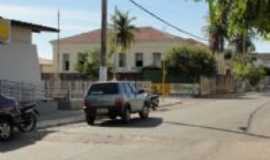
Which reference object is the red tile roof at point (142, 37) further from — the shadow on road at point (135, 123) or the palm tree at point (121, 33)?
the shadow on road at point (135, 123)

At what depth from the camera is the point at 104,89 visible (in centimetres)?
2634

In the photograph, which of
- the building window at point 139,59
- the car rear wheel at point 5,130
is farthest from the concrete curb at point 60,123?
the building window at point 139,59

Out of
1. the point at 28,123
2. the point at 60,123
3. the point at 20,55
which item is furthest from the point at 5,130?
the point at 20,55

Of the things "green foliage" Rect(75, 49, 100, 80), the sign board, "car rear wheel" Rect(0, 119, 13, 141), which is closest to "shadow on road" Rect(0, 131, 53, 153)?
"car rear wheel" Rect(0, 119, 13, 141)

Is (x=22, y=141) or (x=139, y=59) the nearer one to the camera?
(x=22, y=141)

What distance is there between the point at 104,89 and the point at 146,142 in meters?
8.15

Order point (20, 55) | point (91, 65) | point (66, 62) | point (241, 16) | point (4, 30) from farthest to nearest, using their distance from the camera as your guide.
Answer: point (66, 62), point (91, 65), point (20, 55), point (4, 30), point (241, 16)

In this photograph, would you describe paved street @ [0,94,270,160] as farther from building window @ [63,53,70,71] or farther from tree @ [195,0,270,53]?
building window @ [63,53,70,71]

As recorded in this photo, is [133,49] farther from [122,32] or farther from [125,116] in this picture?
[125,116]

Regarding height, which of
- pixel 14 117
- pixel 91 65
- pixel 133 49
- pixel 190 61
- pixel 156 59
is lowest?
pixel 14 117

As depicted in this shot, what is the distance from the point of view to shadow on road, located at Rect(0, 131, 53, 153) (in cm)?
1712

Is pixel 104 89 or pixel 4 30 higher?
pixel 4 30

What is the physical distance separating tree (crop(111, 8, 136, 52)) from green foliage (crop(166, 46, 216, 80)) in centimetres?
1235

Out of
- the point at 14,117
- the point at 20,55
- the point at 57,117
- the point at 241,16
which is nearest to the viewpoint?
the point at 241,16
